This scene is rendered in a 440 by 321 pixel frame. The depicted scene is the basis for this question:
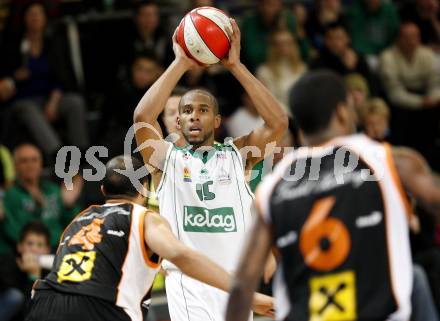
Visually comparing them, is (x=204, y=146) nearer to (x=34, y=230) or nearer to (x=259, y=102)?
(x=259, y=102)

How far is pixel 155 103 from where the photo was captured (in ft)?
21.7

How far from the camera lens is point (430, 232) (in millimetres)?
11125

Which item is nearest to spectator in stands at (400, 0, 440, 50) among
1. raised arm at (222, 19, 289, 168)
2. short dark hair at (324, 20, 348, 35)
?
short dark hair at (324, 20, 348, 35)

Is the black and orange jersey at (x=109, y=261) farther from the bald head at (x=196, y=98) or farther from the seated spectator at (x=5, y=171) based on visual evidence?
the seated spectator at (x=5, y=171)

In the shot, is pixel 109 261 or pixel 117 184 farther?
pixel 117 184

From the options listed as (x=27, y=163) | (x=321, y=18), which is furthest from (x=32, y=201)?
(x=321, y=18)

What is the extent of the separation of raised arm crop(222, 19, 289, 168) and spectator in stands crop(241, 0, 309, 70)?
6263mm

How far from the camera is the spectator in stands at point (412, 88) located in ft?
43.6

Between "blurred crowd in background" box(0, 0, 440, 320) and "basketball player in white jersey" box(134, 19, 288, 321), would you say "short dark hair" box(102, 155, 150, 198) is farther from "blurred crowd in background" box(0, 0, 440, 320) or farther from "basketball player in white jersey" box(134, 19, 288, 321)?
"blurred crowd in background" box(0, 0, 440, 320)

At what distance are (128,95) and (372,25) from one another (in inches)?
170

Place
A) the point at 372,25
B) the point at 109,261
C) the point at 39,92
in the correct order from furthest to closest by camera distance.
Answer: the point at 372,25 < the point at 39,92 < the point at 109,261

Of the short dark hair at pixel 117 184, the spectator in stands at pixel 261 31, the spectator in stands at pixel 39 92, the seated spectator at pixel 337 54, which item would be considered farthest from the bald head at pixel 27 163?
the short dark hair at pixel 117 184

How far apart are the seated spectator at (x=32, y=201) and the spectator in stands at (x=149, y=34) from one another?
7.75 feet

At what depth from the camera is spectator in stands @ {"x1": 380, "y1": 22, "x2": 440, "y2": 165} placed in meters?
13.3
